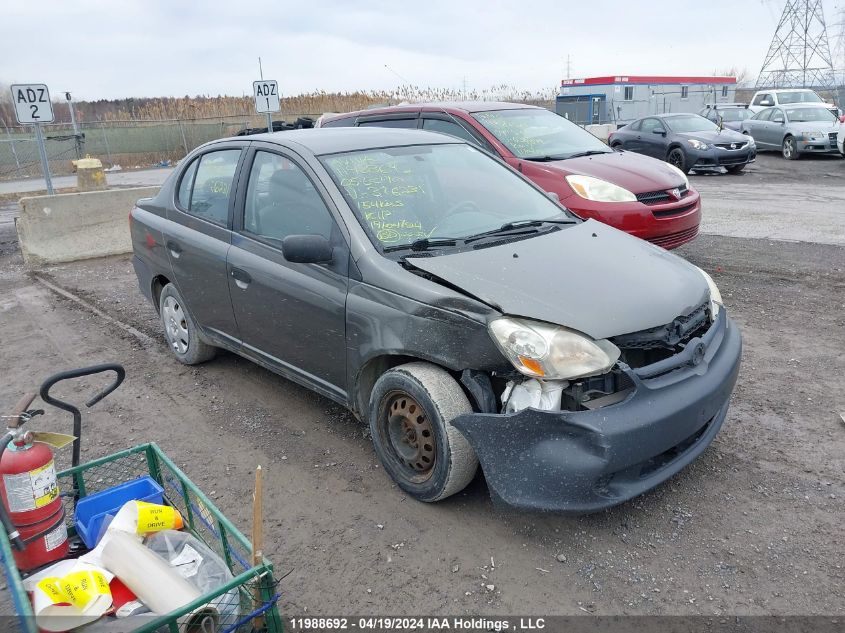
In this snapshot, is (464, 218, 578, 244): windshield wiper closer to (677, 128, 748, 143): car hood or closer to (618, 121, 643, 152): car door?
(677, 128, 748, 143): car hood

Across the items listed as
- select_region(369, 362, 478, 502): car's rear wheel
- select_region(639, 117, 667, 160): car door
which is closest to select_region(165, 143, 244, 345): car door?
select_region(369, 362, 478, 502): car's rear wheel

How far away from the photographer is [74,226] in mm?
9375

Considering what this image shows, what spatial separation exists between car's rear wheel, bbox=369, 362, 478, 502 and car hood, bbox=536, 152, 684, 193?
4105mm

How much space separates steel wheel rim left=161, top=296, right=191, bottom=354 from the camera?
513 centimetres

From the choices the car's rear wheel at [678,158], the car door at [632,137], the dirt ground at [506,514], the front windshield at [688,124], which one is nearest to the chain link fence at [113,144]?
the car door at [632,137]

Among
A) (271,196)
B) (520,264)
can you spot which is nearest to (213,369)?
(271,196)

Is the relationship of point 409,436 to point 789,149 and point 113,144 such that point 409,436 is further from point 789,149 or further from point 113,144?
point 113,144

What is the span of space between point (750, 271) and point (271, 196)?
5388 mm

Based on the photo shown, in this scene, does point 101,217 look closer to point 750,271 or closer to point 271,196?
point 271,196

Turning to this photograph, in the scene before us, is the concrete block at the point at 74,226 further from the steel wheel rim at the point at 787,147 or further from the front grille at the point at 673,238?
the steel wheel rim at the point at 787,147

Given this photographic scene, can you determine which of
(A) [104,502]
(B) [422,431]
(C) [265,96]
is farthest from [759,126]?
(A) [104,502]

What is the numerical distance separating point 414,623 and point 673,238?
521 cm

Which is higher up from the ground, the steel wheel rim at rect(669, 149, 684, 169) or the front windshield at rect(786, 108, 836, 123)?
the front windshield at rect(786, 108, 836, 123)

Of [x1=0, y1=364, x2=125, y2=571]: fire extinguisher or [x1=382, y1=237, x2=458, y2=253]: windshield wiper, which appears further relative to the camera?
[x1=382, y1=237, x2=458, y2=253]: windshield wiper
